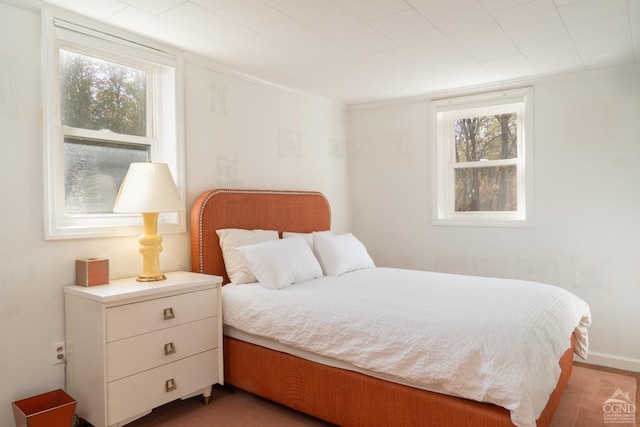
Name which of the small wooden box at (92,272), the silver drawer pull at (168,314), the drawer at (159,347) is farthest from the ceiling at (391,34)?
the drawer at (159,347)

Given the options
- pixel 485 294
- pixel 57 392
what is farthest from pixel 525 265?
pixel 57 392

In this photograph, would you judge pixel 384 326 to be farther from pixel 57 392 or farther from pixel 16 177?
pixel 16 177

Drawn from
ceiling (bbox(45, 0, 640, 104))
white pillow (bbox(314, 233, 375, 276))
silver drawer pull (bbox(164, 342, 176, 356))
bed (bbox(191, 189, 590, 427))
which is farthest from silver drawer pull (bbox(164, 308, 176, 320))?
ceiling (bbox(45, 0, 640, 104))

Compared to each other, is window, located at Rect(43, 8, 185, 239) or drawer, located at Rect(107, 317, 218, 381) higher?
window, located at Rect(43, 8, 185, 239)

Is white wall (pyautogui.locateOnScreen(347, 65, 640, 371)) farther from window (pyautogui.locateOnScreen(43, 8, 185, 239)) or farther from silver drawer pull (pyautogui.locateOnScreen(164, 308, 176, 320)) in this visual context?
silver drawer pull (pyautogui.locateOnScreen(164, 308, 176, 320))

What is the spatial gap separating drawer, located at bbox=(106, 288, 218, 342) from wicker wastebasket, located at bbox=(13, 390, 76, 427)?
41 cm

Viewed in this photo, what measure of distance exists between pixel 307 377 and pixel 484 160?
271 cm

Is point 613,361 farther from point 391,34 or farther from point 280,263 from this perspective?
point 391,34

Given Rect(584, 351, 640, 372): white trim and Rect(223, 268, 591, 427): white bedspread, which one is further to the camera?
Rect(584, 351, 640, 372): white trim

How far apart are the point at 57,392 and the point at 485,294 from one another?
Answer: 8.09 ft

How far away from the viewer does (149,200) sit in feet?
8.01

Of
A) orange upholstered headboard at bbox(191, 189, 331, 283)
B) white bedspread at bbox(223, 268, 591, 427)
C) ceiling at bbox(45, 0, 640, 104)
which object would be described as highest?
ceiling at bbox(45, 0, 640, 104)

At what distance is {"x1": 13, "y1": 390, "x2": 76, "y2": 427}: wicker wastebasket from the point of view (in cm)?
201

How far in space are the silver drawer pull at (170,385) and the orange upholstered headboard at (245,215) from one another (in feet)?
2.56
